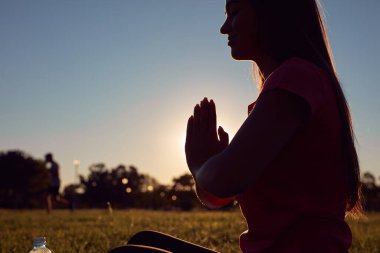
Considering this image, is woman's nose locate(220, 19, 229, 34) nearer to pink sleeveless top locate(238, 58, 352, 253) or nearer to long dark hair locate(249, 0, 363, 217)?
long dark hair locate(249, 0, 363, 217)

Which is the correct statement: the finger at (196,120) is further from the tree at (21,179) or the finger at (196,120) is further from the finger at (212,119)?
the tree at (21,179)

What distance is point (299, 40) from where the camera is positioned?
1.94 m

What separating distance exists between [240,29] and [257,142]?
663 millimetres

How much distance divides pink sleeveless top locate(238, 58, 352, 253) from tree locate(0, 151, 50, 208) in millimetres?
85646

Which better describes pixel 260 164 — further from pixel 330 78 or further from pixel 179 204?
pixel 179 204

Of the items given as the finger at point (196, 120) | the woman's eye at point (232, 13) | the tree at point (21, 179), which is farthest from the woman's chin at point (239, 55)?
the tree at point (21, 179)

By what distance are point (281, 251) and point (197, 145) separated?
1.81 feet

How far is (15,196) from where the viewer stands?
86438 mm

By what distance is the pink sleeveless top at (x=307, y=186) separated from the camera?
1721mm

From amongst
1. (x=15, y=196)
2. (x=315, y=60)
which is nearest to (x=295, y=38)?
(x=315, y=60)

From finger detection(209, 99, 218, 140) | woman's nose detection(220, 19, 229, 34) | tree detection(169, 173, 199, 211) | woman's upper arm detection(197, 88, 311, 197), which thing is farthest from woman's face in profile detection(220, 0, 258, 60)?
tree detection(169, 173, 199, 211)

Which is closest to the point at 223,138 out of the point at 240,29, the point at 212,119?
the point at 212,119

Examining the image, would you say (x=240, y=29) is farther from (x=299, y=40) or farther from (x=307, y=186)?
(x=307, y=186)

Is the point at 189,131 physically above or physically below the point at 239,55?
below
